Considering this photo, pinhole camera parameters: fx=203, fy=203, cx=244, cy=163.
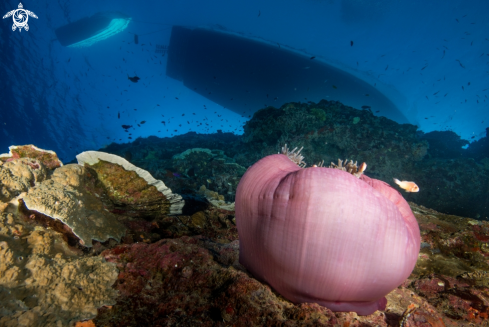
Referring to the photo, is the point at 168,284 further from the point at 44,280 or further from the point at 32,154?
the point at 32,154

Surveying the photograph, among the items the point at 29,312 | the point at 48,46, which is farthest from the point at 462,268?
the point at 48,46

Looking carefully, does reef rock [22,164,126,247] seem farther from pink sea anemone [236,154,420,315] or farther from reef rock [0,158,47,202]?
pink sea anemone [236,154,420,315]

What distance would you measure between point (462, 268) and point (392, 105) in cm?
2763

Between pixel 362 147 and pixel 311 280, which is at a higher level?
pixel 362 147

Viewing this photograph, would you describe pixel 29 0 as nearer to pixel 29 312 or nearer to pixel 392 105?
pixel 29 312

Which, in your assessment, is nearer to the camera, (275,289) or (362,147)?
(275,289)

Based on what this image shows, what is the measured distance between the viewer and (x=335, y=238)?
1393 millimetres

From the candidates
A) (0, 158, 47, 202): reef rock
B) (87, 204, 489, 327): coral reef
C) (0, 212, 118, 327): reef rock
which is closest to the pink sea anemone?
(87, 204, 489, 327): coral reef

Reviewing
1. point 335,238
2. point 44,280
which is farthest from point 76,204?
point 335,238

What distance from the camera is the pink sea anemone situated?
139 centimetres

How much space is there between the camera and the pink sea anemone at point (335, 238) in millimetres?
1393

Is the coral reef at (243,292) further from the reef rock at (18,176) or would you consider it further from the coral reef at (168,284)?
the reef rock at (18,176)

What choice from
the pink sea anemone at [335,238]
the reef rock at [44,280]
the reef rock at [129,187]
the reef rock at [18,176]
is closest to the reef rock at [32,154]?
the reef rock at [129,187]

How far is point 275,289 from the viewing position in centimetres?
175
